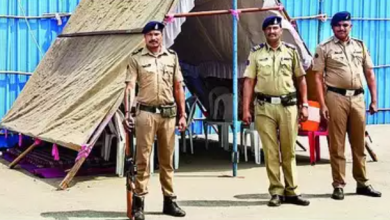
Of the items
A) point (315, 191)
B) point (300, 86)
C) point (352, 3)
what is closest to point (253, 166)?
point (315, 191)

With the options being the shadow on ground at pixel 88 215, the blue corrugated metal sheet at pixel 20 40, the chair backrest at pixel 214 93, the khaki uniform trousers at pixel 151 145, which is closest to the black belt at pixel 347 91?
the khaki uniform trousers at pixel 151 145

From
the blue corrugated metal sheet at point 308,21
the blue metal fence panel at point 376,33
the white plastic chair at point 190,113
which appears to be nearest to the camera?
the white plastic chair at point 190,113

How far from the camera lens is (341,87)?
714 centimetres

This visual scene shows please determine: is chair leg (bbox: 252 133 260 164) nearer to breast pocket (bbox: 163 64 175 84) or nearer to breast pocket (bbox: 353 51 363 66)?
breast pocket (bbox: 353 51 363 66)

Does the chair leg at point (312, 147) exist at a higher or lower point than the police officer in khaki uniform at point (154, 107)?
lower

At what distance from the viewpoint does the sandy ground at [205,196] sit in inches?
259

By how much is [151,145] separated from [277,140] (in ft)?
4.48

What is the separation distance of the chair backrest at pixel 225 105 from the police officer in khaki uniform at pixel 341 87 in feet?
12.2

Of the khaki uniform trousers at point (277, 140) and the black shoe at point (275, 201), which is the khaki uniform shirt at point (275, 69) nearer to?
the khaki uniform trousers at point (277, 140)

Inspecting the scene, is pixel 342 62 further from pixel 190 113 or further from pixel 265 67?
pixel 190 113

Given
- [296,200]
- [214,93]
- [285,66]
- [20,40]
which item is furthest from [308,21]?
[296,200]

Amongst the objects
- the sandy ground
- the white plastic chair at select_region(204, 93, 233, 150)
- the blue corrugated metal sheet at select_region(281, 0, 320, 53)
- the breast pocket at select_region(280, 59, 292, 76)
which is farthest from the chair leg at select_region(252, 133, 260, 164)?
the blue corrugated metal sheet at select_region(281, 0, 320, 53)

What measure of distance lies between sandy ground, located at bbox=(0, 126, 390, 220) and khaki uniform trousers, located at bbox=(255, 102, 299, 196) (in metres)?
0.25

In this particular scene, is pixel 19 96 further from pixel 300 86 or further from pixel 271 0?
pixel 300 86
